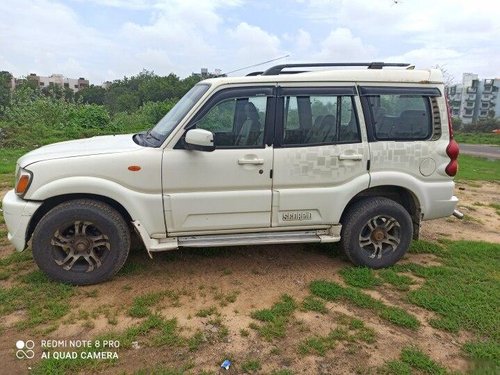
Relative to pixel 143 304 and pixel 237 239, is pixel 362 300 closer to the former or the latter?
pixel 237 239

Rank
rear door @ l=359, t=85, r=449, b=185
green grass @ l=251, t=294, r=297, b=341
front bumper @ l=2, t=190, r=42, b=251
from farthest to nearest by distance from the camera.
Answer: rear door @ l=359, t=85, r=449, b=185
front bumper @ l=2, t=190, r=42, b=251
green grass @ l=251, t=294, r=297, b=341

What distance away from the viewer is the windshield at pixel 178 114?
3803 millimetres

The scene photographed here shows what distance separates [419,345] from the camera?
302 cm

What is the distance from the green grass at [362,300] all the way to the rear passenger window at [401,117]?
5.29 feet

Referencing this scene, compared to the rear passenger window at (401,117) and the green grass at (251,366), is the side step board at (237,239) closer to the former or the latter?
the rear passenger window at (401,117)

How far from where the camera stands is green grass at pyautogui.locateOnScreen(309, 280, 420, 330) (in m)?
3.29

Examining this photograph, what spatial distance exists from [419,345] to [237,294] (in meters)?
1.60

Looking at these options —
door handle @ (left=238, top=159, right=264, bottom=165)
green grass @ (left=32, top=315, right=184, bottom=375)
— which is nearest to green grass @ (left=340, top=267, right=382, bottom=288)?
door handle @ (left=238, top=159, right=264, bottom=165)

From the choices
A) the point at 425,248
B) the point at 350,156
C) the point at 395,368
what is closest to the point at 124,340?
the point at 395,368

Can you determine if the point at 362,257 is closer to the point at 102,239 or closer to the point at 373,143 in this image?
the point at 373,143

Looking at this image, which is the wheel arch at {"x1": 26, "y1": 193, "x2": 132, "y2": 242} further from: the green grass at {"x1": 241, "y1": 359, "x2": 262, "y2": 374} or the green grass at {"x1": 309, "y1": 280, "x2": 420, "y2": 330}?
the green grass at {"x1": 309, "y1": 280, "x2": 420, "y2": 330}

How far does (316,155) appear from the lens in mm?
3928

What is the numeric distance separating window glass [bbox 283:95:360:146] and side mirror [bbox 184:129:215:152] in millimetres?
804

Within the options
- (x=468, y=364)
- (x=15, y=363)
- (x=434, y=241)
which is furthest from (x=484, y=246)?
(x=15, y=363)
